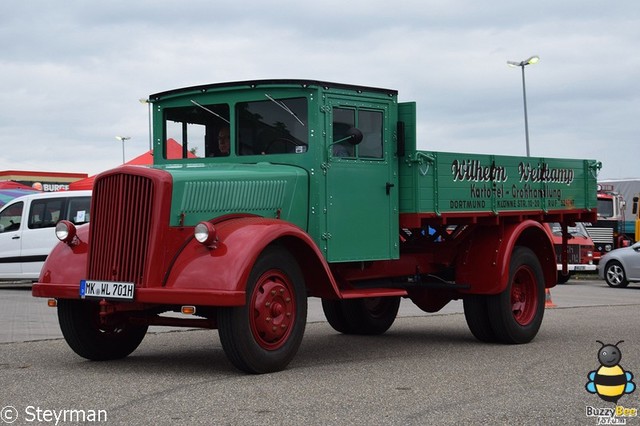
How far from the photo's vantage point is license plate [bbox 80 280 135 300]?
26.0ft

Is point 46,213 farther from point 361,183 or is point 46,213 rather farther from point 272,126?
point 361,183

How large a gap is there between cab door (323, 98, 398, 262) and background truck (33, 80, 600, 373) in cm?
2

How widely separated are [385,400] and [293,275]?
188 centimetres

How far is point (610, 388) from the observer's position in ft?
23.4

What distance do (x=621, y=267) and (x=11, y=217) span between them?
13628 mm

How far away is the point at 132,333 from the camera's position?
9234 mm

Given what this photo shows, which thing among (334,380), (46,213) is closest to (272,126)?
(334,380)

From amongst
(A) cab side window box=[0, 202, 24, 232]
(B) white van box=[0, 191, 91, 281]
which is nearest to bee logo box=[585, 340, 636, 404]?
(B) white van box=[0, 191, 91, 281]

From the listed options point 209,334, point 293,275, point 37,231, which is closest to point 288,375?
point 293,275

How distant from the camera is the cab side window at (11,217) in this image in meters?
20.3

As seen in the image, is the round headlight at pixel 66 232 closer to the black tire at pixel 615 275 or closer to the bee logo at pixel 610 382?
the bee logo at pixel 610 382

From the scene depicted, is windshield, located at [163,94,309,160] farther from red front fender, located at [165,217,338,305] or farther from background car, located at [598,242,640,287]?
background car, located at [598,242,640,287]

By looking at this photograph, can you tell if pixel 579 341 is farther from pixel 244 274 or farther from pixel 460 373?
pixel 244 274

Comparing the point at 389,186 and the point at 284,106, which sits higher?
the point at 284,106
